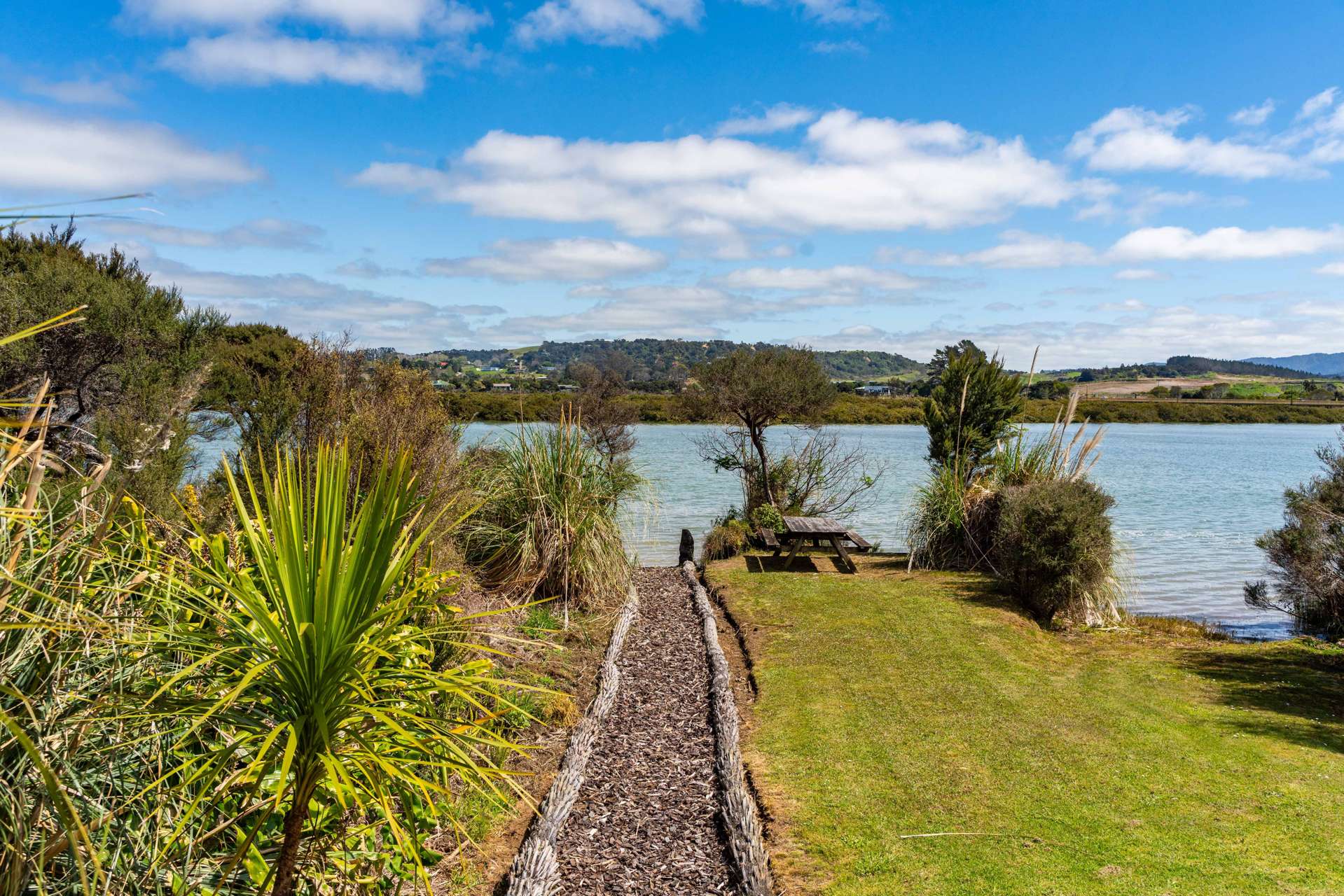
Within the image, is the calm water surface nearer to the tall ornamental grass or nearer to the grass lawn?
the tall ornamental grass

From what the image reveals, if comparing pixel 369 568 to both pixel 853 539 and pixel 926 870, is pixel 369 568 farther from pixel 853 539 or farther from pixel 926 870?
pixel 853 539

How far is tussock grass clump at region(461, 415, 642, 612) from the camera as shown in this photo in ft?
30.4

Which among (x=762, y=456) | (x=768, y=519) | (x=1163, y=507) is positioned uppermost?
(x=762, y=456)

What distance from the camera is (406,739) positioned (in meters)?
2.42

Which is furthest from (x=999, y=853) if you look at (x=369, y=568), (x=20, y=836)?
(x=20, y=836)

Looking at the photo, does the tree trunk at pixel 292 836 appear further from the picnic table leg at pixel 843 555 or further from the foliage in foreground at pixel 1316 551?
the picnic table leg at pixel 843 555

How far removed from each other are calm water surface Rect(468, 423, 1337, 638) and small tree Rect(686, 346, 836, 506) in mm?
2278

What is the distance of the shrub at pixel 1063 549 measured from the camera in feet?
32.9

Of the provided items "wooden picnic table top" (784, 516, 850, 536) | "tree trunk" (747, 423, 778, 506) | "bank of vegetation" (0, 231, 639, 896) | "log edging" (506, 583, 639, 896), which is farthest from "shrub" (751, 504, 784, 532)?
"bank of vegetation" (0, 231, 639, 896)

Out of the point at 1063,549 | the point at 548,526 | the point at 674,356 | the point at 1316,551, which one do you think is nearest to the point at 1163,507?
the point at 1316,551

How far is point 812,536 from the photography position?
13.8 meters

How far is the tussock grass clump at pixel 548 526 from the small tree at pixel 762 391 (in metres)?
8.14

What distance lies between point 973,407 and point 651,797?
1282cm

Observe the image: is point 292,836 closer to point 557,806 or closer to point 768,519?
point 557,806
